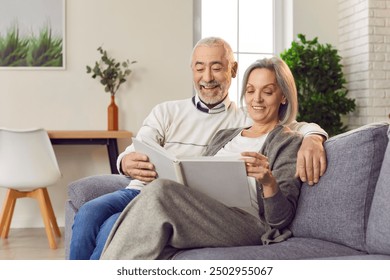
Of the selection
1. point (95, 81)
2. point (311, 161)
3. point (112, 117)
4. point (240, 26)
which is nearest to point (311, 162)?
point (311, 161)

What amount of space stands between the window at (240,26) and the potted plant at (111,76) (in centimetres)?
75

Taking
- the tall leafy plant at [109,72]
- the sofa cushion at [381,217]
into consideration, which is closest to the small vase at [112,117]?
the tall leafy plant at [109,72]

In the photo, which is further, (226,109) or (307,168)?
(226,109)

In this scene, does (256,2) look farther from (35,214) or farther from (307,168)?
(307,168)

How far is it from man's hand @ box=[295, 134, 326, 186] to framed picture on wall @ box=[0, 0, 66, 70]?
3.47 metres

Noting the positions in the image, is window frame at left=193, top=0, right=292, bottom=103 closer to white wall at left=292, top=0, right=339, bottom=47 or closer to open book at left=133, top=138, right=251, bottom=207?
white wall at left=292, top=0, right=339, bottom=47

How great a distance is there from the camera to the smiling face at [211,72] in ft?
8.74

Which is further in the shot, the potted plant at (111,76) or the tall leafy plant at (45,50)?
the tall leafy plant at (45,50)

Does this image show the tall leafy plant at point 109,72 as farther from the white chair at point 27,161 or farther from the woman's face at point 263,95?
the woman's face at point 263,95

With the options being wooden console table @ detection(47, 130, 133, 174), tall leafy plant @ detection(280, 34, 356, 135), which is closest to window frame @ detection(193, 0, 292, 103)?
tall leafy plant @ detection(280, 34, 356, 135)

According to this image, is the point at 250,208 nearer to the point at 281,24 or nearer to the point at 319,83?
the point at 319,83

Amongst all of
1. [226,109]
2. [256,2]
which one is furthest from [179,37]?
[226,109]

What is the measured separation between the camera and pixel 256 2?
552cm
